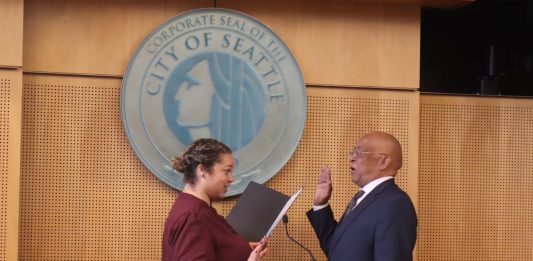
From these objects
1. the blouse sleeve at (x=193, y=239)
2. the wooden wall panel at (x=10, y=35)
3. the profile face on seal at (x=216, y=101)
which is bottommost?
the blouse sleeve at (x=193, y=239)

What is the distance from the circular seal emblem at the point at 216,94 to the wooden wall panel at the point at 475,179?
121 centimetres

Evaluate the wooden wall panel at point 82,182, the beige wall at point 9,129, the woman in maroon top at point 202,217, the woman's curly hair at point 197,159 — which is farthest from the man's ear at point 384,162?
the beige wall at point 9,129

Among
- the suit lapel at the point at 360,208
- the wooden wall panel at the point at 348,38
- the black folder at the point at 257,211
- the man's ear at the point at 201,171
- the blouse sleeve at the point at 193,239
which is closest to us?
the blouse sleeve at the point at 193,239

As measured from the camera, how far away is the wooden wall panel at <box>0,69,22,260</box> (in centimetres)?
528

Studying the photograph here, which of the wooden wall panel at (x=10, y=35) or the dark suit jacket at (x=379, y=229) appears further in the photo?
the wooden wall panel at (x=10, y=35)

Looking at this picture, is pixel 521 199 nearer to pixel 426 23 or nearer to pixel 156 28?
pixel 426 23

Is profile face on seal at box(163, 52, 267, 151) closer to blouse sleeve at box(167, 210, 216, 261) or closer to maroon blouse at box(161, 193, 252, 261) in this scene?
maroon blouse at box(161, 193, 252, 261)

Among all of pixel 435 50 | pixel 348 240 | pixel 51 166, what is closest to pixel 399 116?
pixel 435 50

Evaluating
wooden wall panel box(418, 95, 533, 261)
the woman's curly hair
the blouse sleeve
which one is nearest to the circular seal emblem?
wooden wall panel box(418, 95, 533, 261)

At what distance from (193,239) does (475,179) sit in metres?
3.28

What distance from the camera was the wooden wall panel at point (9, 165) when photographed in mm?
5281

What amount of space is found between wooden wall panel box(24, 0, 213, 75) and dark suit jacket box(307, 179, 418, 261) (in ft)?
6.66

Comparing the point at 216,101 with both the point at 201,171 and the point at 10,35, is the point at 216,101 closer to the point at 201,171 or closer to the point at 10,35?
the point at 10,35

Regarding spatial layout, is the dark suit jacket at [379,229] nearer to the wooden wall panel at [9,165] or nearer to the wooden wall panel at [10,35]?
the wooden wall panel at [9,165]
